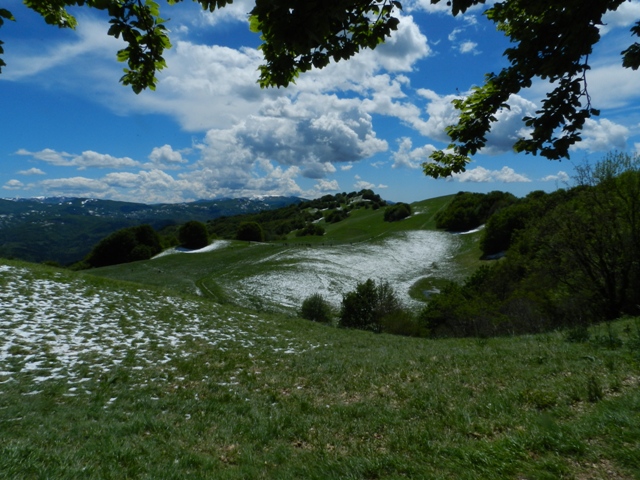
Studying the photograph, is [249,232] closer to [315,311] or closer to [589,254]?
[315,311]

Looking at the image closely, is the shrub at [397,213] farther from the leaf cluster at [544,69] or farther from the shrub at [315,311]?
the leaf cluster at [544,69]

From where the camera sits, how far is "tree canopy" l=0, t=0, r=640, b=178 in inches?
167

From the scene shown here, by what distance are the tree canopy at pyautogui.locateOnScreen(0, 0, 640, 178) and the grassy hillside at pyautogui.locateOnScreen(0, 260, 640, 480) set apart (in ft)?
15.8

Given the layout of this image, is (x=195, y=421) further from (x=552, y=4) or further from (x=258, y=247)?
(x=258, y=247)

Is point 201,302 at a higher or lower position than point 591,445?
lower

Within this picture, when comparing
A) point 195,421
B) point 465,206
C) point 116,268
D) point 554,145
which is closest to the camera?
point 554,145

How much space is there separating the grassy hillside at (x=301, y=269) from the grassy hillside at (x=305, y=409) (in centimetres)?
3732

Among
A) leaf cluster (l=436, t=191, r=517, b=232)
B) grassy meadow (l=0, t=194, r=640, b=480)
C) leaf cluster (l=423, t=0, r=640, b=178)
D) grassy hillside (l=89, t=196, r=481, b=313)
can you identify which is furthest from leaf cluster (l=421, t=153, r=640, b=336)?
leaf cluster (l=436, t=191, r=517, b=232)

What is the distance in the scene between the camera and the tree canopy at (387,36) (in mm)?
4234

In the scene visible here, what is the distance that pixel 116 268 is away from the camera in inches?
2958

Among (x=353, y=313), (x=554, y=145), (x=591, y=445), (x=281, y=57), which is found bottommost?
(x=353, y=313)

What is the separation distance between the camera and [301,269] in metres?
70.9

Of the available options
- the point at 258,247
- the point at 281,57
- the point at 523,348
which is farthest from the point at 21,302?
the point at 258,247

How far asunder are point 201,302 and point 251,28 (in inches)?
1075
